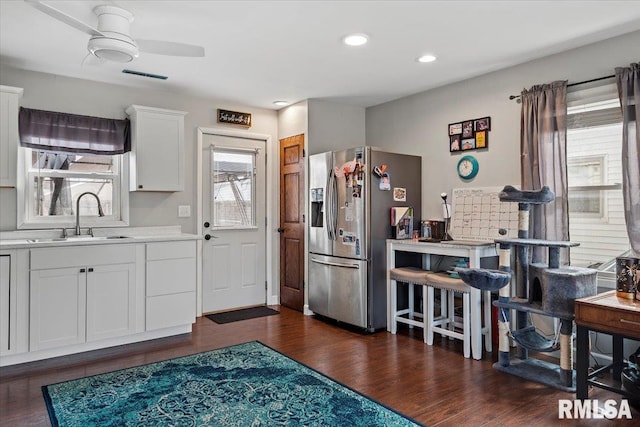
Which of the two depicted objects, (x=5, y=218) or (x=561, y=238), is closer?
(x=561, y=238)

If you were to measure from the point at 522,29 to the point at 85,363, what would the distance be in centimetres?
410

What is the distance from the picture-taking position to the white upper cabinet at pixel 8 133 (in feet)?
11.3

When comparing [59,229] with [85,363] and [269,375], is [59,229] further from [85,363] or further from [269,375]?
[269,375]

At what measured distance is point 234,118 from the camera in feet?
16.3

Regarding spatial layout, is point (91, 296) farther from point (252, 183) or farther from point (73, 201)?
point (252, 183)

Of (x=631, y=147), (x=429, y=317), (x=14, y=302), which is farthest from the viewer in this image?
(x=429, y=317)

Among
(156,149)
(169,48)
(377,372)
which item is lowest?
(377,372)

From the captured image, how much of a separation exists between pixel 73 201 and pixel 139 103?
3.89ft

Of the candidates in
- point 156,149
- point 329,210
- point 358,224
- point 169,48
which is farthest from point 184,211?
point 169,48

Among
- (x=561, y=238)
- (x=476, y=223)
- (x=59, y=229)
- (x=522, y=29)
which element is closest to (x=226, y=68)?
(x=59, y=229)

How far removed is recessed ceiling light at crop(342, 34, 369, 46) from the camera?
308cm

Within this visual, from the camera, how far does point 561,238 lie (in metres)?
3.26

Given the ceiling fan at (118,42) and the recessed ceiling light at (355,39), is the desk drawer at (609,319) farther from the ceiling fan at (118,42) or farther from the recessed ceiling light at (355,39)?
the ceiling fan at (118,42)

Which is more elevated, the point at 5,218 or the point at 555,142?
the point at 555,142
